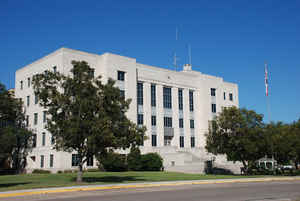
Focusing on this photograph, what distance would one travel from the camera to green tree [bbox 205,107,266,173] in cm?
3531

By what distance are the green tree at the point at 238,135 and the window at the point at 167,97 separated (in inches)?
769

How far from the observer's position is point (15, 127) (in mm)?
49312

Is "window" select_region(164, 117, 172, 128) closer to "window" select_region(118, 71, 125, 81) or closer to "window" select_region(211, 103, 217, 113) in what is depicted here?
"window" select_region(211, 103, 217, 113)

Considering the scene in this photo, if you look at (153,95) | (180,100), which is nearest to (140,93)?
(153,95)

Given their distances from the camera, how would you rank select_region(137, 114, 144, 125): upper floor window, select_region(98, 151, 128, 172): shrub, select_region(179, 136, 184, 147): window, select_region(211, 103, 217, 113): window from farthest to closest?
select_region(211, 103, 217, 113): window < select_region(179, 136, 184, 147): window < select_region(137, 114, 144, 125): upper floor window < select_region(98, 151, 128, 172): shrub

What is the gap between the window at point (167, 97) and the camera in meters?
56.9

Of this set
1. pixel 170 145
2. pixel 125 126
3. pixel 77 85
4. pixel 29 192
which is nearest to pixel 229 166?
pixel 170 145

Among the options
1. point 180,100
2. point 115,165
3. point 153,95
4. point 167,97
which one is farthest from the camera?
point 180,100

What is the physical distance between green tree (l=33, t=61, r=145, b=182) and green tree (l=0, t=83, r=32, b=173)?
24.4 meters

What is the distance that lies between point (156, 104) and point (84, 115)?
102 ft

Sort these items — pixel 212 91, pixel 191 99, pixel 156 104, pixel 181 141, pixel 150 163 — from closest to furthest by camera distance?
pixel 150 163, pixel 156 104, pixel 181 141, pixel 191 99, pixel 212 91

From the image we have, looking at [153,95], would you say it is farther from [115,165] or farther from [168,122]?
[115,165]

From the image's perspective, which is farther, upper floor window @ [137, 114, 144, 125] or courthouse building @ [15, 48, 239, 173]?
upper floor window @ [137, 114, 144, 125]

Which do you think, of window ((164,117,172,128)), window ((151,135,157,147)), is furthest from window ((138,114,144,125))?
window ((164,117,172,128))
